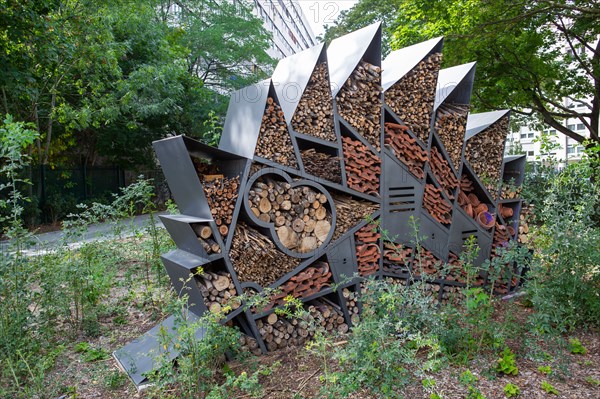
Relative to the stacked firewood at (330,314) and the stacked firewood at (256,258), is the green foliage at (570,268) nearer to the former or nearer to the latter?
the stacked firewood at (330,314)

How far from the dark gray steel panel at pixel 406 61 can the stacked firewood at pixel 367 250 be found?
5.36 feet

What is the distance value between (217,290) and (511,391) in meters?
2.44

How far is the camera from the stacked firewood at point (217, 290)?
391 cm

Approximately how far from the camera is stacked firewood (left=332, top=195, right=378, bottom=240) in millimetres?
4680

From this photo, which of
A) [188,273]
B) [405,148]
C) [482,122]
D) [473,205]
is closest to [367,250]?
[405,148]

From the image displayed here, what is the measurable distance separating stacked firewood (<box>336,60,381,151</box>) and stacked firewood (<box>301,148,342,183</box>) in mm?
490

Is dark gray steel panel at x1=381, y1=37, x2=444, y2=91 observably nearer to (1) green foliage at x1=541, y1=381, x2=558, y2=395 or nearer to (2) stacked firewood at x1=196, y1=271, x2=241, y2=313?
(2) stacked firewood at x1=196, y1=271, x2=241, y2=313

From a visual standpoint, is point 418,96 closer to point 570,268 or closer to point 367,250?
point 367,250

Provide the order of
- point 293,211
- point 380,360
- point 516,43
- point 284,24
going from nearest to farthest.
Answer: point 380,360
point 293,211
point 516,43
point 284,24

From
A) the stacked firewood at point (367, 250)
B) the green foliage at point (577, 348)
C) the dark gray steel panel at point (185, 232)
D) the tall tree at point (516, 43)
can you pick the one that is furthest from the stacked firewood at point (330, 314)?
the tall tree at point (516, 43)

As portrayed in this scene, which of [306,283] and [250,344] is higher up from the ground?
[306,283]

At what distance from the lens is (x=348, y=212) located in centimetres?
474

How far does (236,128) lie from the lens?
441cm

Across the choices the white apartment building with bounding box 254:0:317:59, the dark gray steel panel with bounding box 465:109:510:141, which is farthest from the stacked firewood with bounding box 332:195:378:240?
the white apartment building with bounding box 254:0:317:59
